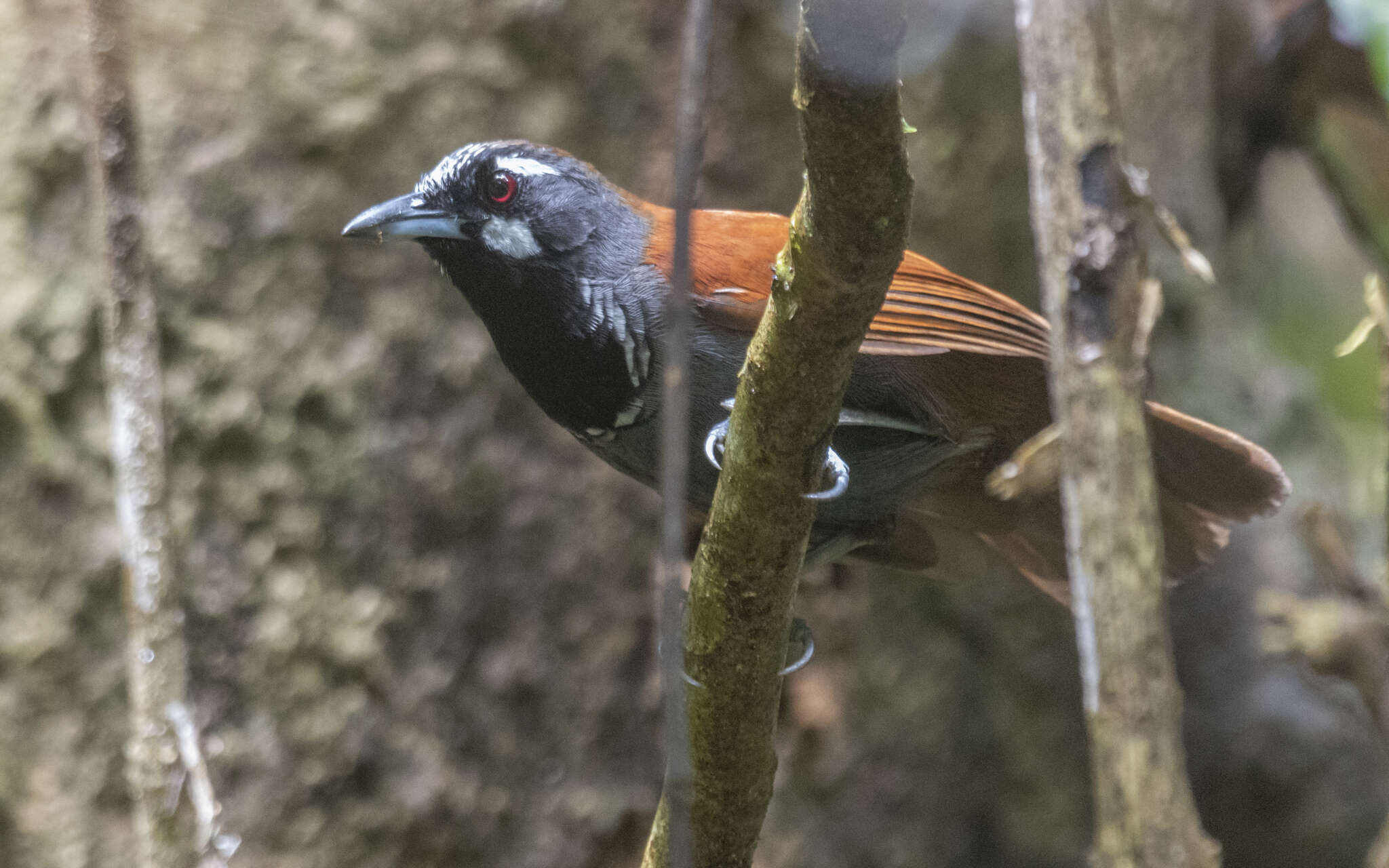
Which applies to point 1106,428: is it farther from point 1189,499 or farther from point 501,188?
point 501,188

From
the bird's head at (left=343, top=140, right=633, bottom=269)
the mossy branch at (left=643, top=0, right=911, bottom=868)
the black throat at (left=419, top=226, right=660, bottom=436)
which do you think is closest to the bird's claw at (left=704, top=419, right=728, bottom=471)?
the black throat at (left=419, top=226, right=660, bottom=436)

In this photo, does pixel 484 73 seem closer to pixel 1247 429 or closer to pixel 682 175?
pixel 682 175

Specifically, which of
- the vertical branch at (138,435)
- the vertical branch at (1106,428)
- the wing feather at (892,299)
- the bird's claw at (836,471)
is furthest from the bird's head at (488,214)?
the vertical branch at (1106,428)

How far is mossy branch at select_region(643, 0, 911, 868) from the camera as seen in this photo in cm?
126

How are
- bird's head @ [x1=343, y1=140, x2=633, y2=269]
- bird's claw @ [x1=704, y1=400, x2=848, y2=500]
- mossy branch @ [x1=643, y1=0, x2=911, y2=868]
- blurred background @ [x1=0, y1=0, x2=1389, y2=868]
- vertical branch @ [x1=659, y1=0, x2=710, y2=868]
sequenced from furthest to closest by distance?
1. blurred background @ [x1=0, y1=0, x2=1389, y2=868]
2. bird's head @ [x1=343, y1=140, x2=633, y2=269]
3. bird's claw @ [x1=704, y1=400, x2=848, y2=500]
4. mossy branch @ [x1=643, y1=0, x2=911, y2=868]
5. vertical branch @ [x1=659, y1=0, x2=710, y2=868]

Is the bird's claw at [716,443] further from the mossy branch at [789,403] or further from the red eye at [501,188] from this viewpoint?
the red eye at [501,188]

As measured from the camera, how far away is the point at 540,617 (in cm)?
407

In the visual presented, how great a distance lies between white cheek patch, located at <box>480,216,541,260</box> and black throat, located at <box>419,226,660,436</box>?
0.06 ft

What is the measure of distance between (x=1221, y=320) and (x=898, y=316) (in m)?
3.51

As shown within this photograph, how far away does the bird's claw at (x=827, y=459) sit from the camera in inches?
77.5

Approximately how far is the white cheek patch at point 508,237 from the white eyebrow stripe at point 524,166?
106 millimetres

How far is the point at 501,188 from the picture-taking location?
225 centimetres

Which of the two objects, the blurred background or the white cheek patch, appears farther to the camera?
the blurred background

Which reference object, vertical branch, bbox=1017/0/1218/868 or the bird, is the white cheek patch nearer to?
the bird
